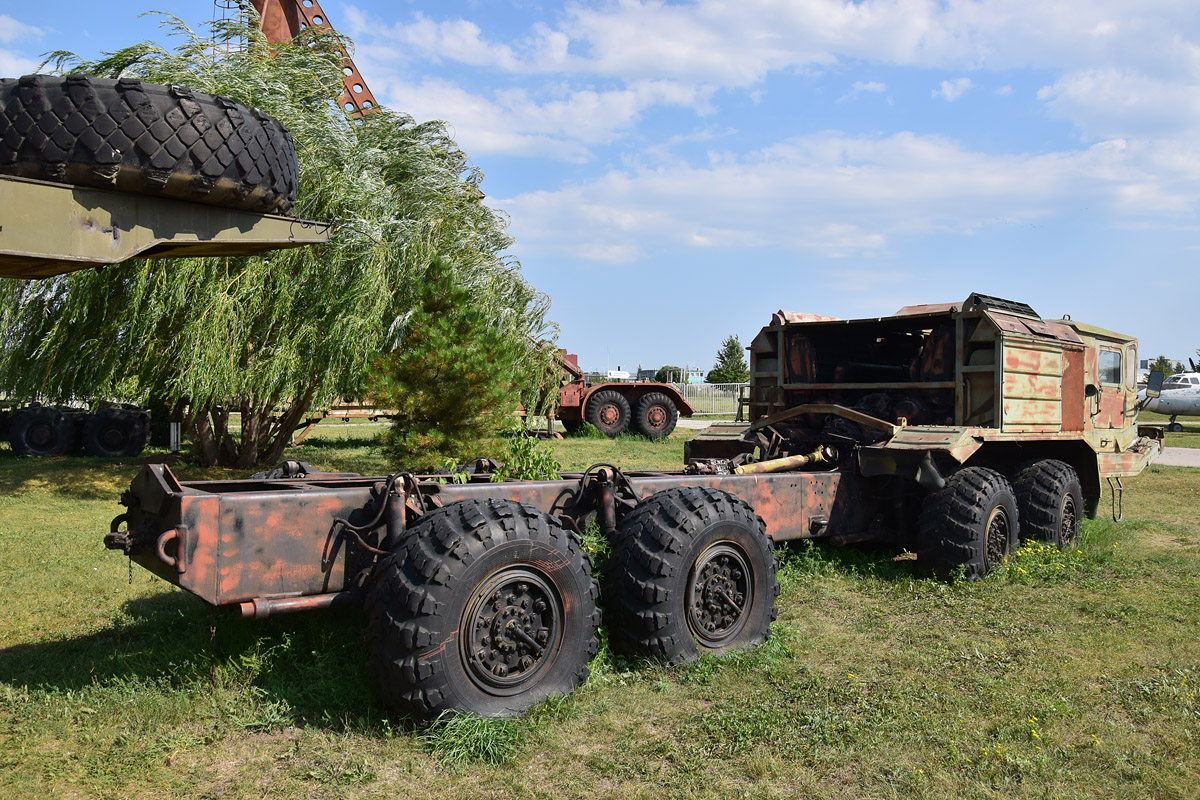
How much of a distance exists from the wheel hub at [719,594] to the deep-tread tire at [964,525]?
2.41 meters

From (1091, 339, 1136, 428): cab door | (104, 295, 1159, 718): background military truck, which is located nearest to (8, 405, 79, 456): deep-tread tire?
(104, 295, 1159, 718): background military truck

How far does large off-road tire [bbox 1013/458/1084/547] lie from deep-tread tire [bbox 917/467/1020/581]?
839mm

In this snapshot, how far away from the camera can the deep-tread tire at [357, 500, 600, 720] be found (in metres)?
3.85

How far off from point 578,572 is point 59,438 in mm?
18109

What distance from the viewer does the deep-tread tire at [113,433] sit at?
18.8m

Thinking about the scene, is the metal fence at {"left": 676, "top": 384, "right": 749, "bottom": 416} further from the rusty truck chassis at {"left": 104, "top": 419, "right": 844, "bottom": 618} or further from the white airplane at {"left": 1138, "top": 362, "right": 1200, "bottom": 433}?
the rusty truck chassis at {"left": 104, "top": 419, "right": 844, "bottom": 618}

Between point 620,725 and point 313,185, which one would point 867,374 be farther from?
point 313,185

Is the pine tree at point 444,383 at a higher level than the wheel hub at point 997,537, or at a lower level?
higher

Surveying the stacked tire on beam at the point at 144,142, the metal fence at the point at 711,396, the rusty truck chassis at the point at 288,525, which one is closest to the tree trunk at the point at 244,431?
the rusty truck chassis at the point at 288,525

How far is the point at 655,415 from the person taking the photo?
27062 millimetres

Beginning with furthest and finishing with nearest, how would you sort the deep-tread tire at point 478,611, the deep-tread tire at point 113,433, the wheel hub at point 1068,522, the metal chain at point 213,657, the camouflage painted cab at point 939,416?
the deep-tread tire at point 113,433 → the wheel hub at point 1068,522 → the camouflage painted cab at point 939,416 → the metal chain at point 213,657 → the deep-tread tire at point 478,611

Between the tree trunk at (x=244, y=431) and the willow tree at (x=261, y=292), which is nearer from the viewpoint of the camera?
the willow tree at (x=261, y=292)

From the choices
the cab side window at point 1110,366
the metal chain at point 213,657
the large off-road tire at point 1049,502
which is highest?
the cab side window at point 1110,366

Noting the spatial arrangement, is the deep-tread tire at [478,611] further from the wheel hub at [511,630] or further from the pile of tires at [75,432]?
the pile of tires at [75,432]
